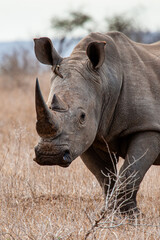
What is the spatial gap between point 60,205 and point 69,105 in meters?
1.26

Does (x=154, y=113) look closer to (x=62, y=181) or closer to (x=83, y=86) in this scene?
(x=83, y=86)

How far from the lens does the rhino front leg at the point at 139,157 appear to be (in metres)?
4.77

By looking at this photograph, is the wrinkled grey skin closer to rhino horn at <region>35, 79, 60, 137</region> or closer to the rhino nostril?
the rhino nostril

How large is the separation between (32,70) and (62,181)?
43.5 feet

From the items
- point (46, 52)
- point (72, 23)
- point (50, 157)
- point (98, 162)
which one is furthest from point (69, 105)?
point (72, 23)

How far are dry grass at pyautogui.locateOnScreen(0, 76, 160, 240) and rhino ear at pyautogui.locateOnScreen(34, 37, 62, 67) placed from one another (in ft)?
3.11

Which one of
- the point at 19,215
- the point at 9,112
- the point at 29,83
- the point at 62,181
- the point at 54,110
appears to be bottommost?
the point at 29,83

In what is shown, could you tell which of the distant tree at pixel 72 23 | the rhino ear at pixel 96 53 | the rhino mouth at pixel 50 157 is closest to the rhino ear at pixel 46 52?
the rhino ear at pixel 96 53

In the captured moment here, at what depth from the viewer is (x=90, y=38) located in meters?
5.07

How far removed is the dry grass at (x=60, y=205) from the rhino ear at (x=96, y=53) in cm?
109

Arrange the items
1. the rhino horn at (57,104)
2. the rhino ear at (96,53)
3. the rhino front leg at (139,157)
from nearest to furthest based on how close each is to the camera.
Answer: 1. the rhino horn at (57,104)
2. the rhino ear at (96,53)
3. the rhino front leg at (139,157)

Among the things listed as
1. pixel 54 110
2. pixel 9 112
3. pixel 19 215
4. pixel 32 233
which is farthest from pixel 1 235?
pixel 9 112

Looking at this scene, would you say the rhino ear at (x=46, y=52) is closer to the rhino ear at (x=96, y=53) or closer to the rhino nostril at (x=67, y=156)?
the rhino ear at (x=96, y=53)

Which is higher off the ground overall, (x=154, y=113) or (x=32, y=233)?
(x=154, y=113)
